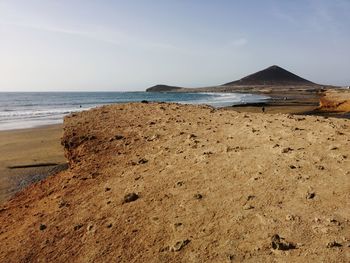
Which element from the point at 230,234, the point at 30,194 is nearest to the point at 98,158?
the point at 30,194

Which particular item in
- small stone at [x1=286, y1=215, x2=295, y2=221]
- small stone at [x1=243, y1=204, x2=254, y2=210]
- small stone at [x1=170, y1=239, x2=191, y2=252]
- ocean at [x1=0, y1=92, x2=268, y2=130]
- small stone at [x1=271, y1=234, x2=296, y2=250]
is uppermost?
small stone at [x1=243, y1=204, x2=254, y2=210]

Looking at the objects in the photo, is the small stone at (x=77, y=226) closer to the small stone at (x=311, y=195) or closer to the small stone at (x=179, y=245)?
the small stone at (x=179, y=245)

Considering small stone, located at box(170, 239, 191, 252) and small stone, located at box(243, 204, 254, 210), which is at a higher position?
small stone, located at box(243, 204, 254, 210)

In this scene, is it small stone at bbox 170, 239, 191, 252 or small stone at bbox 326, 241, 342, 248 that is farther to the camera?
small stone at bbox 170, 239, 191, 252

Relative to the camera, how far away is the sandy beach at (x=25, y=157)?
13.0m

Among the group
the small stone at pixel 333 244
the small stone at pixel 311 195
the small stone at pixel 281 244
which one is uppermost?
the small stone at pixel 311 195

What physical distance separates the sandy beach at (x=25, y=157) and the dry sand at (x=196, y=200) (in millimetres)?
3920

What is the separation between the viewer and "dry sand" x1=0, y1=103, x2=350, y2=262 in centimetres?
515

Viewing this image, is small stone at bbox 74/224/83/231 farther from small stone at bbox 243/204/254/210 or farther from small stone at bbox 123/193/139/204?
small stone at bbox 243/204/254/210

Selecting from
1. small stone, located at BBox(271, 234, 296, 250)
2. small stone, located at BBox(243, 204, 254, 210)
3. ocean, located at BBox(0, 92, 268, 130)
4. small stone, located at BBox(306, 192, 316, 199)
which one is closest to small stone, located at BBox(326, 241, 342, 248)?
small stone, located at BBox(271, 234, 296, 250)

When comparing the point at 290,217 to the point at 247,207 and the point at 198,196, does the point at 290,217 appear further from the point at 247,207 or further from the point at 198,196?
the point at 198,196

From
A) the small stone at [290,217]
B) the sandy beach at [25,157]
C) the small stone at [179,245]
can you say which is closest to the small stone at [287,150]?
the small stone at [290,217]

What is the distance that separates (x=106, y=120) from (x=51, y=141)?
10835 mm

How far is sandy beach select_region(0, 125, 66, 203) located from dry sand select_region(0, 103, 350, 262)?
392 cm
